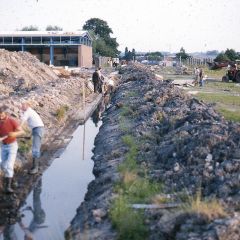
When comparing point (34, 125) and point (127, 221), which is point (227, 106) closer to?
point (34, 125)

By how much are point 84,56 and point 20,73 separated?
36.5 meters

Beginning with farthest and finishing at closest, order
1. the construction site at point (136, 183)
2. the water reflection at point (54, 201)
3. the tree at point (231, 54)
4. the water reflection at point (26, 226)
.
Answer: the tree at point (231, 54)
the water reflection at point (54, 201)
the water reflection at point (26, 226)
the construction site at point (136, 183)

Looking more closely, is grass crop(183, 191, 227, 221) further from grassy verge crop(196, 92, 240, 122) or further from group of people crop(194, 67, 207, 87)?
group of people crop(194, 67, 207, 87)

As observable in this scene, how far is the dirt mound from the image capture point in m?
34.0

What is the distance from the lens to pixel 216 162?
998 cm

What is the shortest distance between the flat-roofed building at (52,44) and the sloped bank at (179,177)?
54.6m

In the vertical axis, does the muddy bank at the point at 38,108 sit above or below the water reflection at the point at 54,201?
above

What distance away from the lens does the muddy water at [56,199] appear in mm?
9273

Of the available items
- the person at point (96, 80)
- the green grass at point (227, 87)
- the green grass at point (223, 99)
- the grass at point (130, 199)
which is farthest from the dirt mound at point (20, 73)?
the grass at point (130, 199)

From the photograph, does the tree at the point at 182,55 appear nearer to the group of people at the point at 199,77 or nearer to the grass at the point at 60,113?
the group of people at the point at 199,77

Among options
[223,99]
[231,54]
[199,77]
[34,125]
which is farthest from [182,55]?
[34,125]

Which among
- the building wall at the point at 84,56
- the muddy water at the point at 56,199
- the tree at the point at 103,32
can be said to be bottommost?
the muddy water at the point at 56,199

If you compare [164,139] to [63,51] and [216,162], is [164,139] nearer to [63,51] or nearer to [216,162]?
[216,162]

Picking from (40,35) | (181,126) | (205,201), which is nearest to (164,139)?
(181,126)
